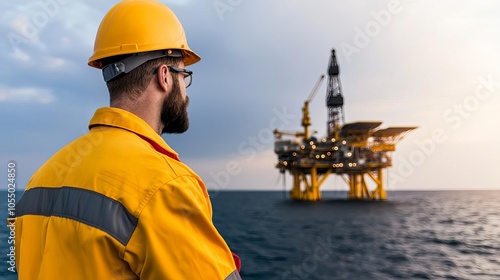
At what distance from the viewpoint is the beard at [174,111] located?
1.48m

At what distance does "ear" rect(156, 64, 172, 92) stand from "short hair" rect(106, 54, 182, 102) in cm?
3

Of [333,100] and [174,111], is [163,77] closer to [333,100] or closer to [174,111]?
[174,111]

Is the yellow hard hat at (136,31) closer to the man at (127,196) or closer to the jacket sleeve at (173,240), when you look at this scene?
the man at (127,196)

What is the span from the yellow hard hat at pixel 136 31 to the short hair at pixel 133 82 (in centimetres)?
6

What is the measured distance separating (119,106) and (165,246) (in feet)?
2.11

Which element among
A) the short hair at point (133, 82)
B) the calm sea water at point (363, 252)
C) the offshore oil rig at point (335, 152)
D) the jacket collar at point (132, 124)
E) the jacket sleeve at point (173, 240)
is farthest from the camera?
the offshore oil rig at point (335, 152)

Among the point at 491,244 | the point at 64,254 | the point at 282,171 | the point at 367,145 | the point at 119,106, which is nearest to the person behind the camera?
the point at 64,254

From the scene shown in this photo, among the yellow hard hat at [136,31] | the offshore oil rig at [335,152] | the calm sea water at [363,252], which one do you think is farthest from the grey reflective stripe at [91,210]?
the offshore oil rig at [335,152]

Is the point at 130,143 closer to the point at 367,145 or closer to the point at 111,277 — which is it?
the point at 111,277

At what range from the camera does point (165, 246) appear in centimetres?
101

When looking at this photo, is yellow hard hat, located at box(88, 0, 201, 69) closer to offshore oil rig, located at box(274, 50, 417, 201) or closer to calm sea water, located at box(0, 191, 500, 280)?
calm sea water, located at box(0, 191, 500, 280)

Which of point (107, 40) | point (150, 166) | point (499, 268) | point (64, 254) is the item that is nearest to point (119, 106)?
point (107, 40)

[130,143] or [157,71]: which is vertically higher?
[157,71]

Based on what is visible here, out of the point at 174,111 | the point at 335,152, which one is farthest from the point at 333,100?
the point at 174,111
